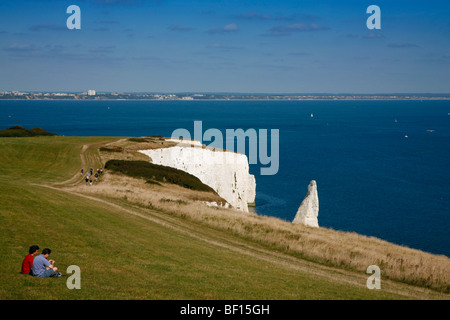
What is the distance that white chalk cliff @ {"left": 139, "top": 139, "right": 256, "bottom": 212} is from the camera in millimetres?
66062

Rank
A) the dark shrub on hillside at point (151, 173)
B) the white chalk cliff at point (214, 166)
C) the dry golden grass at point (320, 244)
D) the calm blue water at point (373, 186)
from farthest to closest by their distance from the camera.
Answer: the white chalk cliff at point (214, 166)
the calm blue water at point (373, 186)
the dark shrub on hillside at point (151, 173)
the dry golden grass at point (320, 244)

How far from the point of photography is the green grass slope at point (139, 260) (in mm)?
13852

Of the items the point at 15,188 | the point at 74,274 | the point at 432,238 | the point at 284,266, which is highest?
the point at 15,188

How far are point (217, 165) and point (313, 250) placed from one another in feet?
142

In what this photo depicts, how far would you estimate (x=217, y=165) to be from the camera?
68.5m

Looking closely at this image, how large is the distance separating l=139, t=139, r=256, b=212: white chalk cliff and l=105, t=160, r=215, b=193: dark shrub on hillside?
10.6 m

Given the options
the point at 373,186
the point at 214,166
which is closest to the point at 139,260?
the point at 214,166

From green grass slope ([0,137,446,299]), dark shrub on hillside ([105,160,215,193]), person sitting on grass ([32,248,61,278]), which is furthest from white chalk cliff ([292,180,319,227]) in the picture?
person sitting on grass ([32,248,61,278])

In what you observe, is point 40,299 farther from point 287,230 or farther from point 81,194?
point 81,194

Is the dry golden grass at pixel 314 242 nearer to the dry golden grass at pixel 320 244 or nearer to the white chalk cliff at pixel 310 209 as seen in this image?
the dry golden grass at pixel 320 244

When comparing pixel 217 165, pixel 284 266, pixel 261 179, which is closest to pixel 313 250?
pixel 284 266

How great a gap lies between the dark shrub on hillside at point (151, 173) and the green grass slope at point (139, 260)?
18.5 meters

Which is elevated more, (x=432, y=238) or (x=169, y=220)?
(x=169, y=220)

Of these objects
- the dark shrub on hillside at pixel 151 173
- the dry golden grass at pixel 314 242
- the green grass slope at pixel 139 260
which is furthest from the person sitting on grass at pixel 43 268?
the dark shrub on hillside at pixel 151 173
